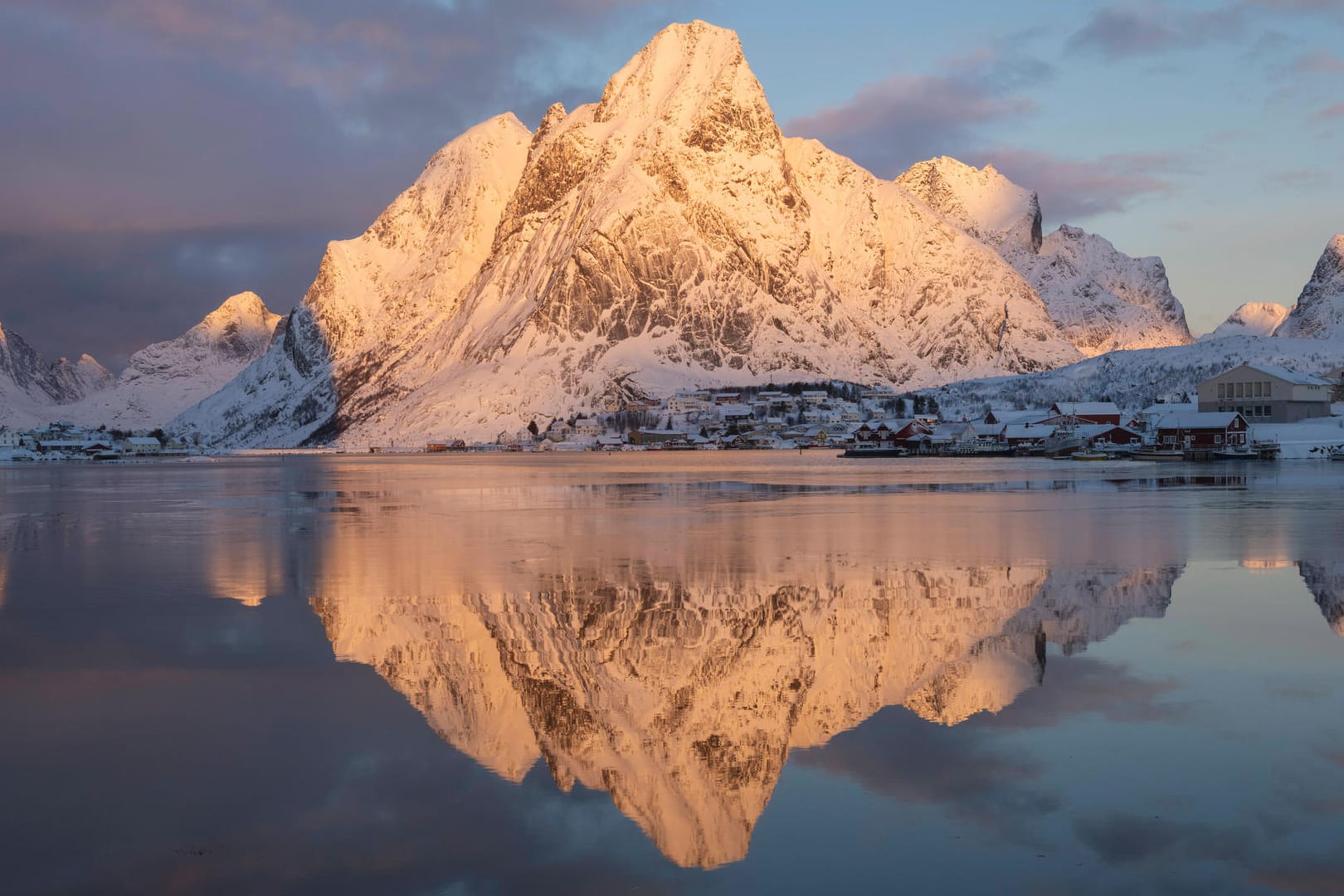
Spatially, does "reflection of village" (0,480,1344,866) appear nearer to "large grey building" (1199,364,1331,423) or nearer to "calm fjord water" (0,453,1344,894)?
"calm fjord water" (0,453,1344,894)

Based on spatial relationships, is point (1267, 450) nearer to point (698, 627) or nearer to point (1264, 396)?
point (1264, 396)

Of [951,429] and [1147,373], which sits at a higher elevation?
[1147,373]

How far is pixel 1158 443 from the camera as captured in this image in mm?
101500

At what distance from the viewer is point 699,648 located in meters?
16.3

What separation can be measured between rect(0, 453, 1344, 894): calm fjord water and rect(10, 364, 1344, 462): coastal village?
74448 mm

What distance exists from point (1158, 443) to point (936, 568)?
84933 mm

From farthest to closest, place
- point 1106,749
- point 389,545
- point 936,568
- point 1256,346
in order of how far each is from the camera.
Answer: point 1256,346 → point 389,545 → point 936,568 → point 1106,749

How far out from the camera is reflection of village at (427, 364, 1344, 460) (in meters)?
96.3

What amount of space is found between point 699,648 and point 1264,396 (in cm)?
9946

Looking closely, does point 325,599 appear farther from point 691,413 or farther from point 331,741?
point 691,413

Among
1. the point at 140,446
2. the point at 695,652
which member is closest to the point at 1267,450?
the point at 695,652

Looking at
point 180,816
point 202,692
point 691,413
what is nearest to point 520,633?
point 202,692

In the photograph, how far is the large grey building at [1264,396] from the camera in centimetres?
10262

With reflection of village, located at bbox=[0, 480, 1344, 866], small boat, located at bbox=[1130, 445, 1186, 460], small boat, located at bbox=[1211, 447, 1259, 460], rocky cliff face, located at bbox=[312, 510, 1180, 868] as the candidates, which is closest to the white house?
small boat, located at bbox=[1130, 445, 1186, 460]
